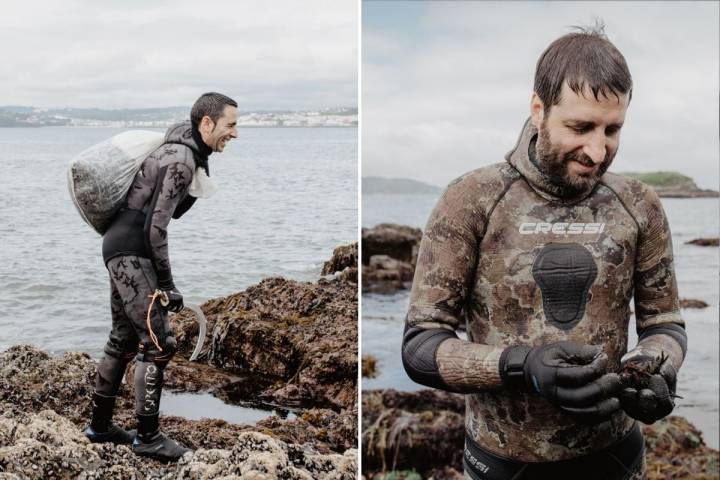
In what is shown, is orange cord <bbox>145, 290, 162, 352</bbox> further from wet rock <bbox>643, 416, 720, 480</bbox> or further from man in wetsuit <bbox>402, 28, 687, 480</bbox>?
wet rock <bbox>643, 416, 720, 480</bbox>

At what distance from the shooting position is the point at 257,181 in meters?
3.19

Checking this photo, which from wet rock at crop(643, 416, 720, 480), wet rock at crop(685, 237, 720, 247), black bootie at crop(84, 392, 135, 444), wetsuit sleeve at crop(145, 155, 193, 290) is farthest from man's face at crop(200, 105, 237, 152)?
wet rock at crop(643, 416, 720, 480)

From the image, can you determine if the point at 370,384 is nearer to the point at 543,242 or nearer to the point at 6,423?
the point at 6,423

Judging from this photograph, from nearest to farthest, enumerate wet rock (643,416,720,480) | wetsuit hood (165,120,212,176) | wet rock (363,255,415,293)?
1. wetsuit hood (165,120,212,176)
2. wet rock (643,416,720,480)
3. wet rock (363,255,415,293)

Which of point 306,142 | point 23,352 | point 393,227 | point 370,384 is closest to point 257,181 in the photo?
point 306,142

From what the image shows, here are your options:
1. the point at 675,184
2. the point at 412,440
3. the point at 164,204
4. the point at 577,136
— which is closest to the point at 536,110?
the point at 577,136

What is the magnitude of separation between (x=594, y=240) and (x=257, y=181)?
6.23 ft

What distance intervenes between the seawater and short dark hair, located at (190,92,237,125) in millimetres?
120

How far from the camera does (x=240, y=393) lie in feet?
10.7

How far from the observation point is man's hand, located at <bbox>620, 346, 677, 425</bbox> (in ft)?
4.49

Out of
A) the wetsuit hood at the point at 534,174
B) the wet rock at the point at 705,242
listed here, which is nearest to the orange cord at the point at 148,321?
the wetsuit hood at the point at 534,174

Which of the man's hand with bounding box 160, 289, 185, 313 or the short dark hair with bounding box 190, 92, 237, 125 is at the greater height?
the short dark hair with bounding box 190, 92, 237, 125

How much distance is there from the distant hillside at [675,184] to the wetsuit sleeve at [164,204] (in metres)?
2.42

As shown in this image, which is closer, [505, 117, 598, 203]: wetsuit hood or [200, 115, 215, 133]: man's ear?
[505, 117, 598, 203]: wetsuit hood
